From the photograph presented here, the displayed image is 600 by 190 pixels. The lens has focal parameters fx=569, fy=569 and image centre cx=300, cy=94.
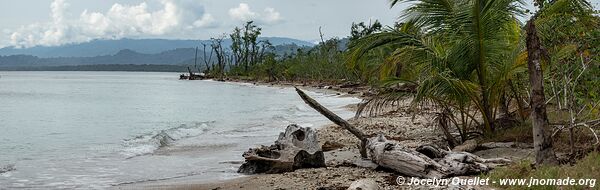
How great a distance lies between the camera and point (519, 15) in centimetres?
1071

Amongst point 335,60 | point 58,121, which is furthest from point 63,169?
point 335,60

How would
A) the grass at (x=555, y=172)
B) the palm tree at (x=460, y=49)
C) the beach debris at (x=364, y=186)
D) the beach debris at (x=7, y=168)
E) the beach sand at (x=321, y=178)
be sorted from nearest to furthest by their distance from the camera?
the grass at (x=555, y=172)
the beach debris at (x=364, y=186)
the beach sand at (x=321, y=178)
the palm tree at (x=460, y=49)
the beach debris at (x=7, y=168)

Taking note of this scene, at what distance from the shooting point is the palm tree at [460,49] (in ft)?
33.2

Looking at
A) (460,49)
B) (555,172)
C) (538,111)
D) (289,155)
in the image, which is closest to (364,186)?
(555,172)

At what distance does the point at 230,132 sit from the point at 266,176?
37.4ft

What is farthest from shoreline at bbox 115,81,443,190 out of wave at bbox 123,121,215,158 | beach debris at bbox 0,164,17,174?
wave at bbox 123,121,215,158

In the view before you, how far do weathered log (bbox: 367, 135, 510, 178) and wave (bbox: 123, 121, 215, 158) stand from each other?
7.84m

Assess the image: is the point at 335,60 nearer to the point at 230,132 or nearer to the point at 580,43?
the point at 230,132

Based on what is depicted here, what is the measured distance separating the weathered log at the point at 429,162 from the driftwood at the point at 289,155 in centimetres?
137

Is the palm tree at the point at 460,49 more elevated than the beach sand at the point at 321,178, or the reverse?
the palm tree at the point at 460,49

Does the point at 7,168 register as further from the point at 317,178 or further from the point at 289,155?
the point at 317,178

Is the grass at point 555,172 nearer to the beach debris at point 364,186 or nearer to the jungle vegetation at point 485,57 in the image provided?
the beach debris at point 364,186

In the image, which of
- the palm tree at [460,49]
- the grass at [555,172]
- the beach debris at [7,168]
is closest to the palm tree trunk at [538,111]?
the grass at [555,172]

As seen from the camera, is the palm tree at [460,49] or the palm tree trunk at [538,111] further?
the palm tree at [460,49]
